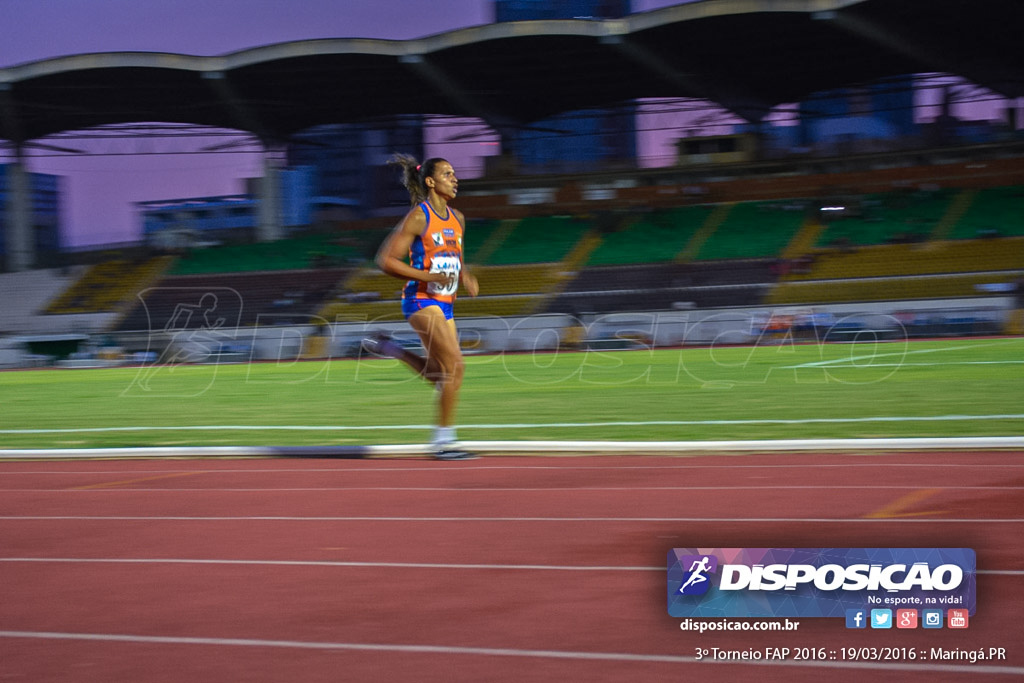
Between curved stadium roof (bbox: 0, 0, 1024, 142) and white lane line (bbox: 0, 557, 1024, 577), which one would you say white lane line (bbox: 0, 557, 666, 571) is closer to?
white lane line (bbox: 0, 557, 1024, 577)

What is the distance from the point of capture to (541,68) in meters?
42.7

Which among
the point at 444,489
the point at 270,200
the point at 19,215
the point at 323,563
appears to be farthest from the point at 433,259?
the point at 19,215

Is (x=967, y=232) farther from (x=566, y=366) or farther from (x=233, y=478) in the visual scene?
(x=233, y=478)

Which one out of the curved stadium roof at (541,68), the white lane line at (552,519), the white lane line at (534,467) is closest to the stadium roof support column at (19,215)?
the curved stadium roof at (541,68)

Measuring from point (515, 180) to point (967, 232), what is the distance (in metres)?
20.1

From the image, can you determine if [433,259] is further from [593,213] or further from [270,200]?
[270,200]

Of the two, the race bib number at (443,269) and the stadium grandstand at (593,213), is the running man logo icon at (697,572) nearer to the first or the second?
the race bib number at (443,269)

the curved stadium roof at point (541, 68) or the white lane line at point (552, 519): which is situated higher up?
the curved stadium roof at point (541, 68)

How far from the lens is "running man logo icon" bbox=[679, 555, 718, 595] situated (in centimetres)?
285

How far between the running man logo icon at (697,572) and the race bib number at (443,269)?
3.84 metres

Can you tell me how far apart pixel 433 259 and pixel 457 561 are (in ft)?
10.5

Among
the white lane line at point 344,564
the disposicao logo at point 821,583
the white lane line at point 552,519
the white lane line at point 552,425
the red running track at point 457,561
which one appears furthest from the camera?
the white lane line at point 552,425

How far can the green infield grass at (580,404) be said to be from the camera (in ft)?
27.1

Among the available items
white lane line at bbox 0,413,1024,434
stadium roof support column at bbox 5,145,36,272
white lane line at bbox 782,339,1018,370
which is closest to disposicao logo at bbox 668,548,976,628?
white lane line at bbox 0,413,1024,434
